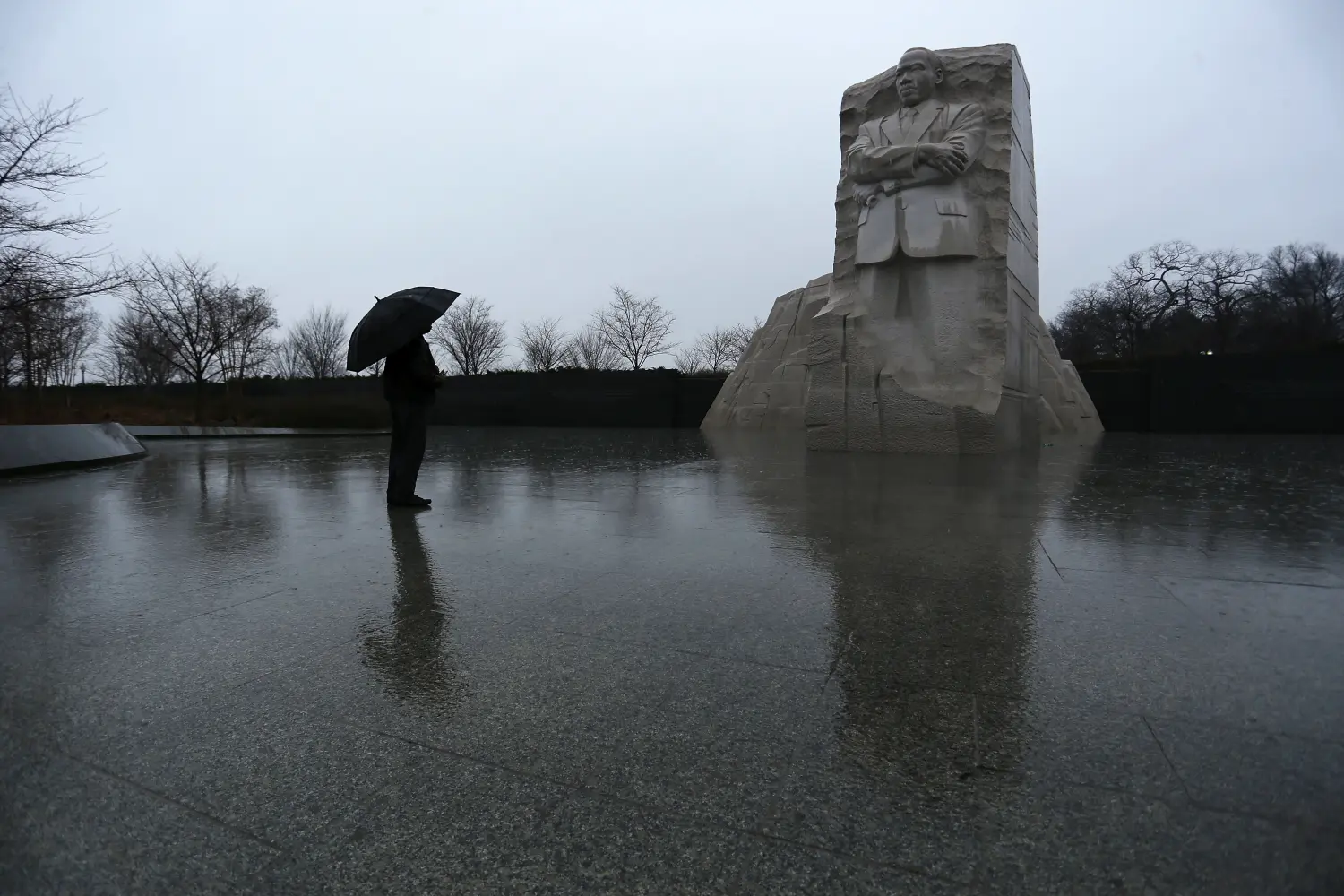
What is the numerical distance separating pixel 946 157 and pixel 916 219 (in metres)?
0.85

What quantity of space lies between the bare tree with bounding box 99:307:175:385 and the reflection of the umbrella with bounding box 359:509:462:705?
76.1 feet

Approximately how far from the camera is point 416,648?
7.64 feet

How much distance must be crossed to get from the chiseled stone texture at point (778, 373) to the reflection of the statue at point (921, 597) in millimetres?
10809

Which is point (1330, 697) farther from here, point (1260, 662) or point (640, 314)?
point (640, 314)

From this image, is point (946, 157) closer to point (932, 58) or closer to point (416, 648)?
point (932, 58)

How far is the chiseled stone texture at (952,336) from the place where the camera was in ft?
31.9

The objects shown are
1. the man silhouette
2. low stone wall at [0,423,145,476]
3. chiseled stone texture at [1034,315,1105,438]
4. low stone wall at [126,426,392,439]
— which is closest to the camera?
the man silhouette

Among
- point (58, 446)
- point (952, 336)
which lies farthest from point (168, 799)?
point (952, 336)

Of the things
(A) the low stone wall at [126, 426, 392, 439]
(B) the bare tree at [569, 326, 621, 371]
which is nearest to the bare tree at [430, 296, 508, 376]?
(B) the bare tree at [569, 326, 621, 371]

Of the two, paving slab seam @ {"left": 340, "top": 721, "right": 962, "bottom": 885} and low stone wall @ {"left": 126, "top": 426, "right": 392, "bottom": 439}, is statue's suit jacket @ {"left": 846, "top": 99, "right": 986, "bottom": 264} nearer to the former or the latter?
paving slab seam @ {"left": 340, "top": 721, "right": 962, "bottom": 885}

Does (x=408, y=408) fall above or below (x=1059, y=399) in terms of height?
below

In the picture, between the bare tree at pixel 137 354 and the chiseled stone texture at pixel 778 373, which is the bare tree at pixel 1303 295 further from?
the bare tree at pixel 137 354

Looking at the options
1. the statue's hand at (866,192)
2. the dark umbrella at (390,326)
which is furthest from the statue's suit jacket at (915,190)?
the dark umbrella at (390,326)

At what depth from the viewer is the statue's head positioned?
32.8 ft
